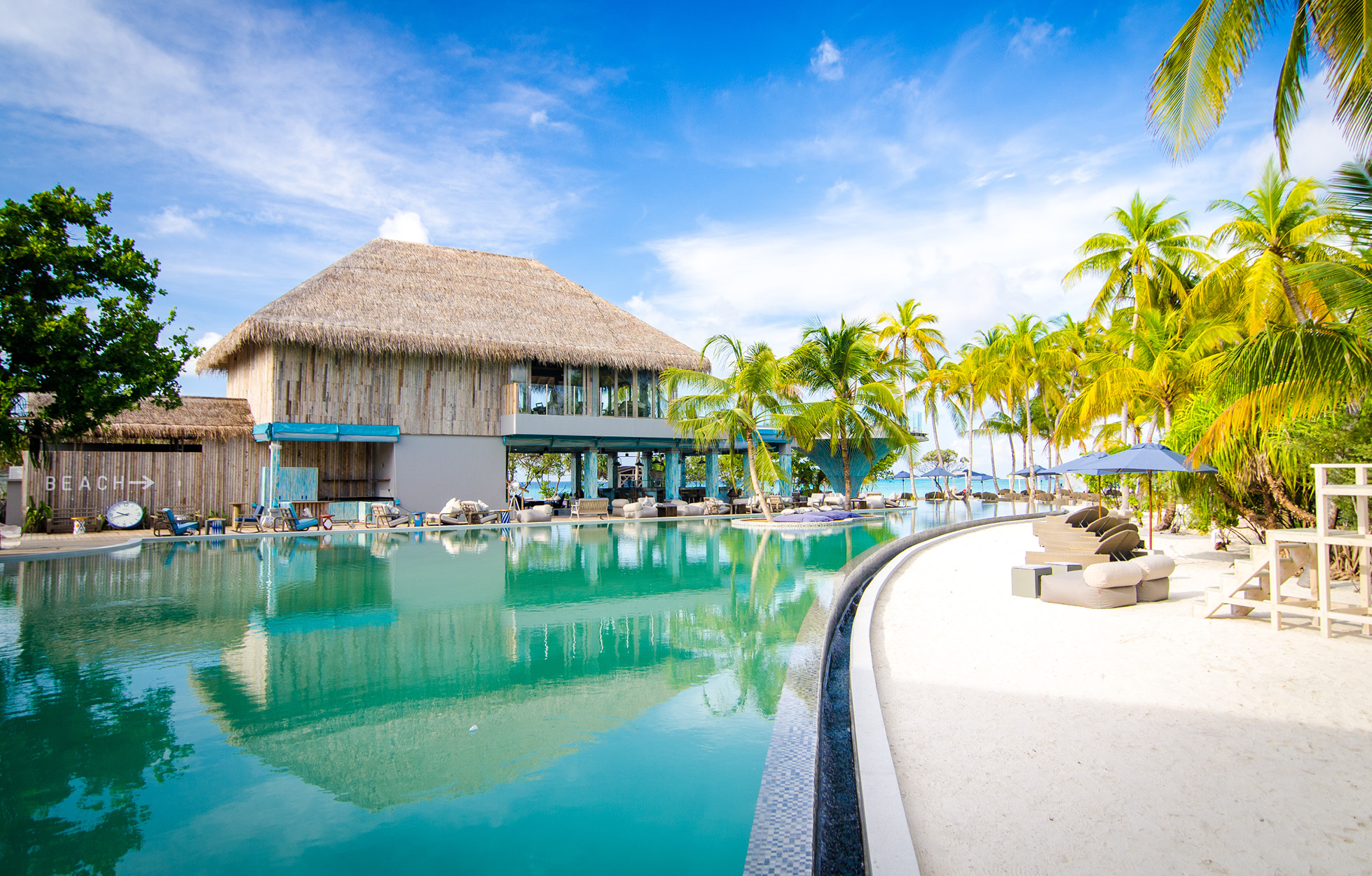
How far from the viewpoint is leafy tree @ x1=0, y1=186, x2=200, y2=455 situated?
10406mm

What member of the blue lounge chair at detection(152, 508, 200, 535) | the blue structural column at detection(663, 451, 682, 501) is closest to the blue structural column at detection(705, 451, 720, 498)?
the blue structural column at detection(663, 451, 682, 501)

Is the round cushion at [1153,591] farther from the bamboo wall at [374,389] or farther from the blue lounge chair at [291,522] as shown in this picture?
the bamboo wall at [374,389]

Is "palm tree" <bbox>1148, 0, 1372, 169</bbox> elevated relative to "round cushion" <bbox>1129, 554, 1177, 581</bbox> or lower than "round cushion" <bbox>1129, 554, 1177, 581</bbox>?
elevated

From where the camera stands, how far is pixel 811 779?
3.07 m

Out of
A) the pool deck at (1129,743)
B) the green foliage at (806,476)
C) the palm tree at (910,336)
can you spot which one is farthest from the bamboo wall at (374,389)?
the pool deck at (1129,743)

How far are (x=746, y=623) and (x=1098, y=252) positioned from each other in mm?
18699

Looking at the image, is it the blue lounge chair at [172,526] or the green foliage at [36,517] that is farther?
the green foliage at [36,517]

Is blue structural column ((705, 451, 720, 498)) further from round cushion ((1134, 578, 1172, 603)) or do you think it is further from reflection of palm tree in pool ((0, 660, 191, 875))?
reflection of palm tree in pool ((0, 660, 191, 875))

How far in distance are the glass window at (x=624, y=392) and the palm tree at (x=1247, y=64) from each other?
57.7 ft

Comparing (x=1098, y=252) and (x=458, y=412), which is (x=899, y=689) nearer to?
(x=458, y=412)

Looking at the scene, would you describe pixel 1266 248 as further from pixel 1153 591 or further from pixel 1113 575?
pixel 1113 575

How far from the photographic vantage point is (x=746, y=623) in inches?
254

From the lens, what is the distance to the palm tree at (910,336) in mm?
28031

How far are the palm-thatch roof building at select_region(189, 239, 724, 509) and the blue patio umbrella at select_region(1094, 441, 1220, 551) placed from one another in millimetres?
14099
